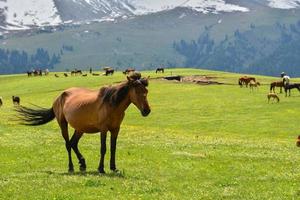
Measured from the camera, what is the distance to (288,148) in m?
37.9

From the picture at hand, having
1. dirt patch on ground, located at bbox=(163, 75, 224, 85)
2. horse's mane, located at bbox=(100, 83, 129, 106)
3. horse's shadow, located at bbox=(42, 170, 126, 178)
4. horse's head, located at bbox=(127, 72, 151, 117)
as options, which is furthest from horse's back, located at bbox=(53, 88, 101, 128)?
dirt patch on ground, located at bbox=(163, 75, 224, 85)

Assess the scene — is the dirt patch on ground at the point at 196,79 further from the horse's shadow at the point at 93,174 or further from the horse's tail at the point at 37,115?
the horse's shadow at the point at 93,174

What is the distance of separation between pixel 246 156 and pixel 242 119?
121 ft

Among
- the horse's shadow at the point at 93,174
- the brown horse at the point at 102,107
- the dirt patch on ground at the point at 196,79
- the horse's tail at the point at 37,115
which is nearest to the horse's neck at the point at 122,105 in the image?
the brown horse at the point at 102,107

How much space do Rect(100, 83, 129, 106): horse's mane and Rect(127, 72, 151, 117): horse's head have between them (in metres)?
0.28

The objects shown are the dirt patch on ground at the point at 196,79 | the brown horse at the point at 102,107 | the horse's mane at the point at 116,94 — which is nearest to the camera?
the brown horse at the point at 102,107

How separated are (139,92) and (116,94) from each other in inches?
48.0

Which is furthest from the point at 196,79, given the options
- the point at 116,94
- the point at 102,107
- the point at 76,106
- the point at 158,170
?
the point at 116,94

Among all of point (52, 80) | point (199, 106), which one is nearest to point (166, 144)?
point (199, 106)

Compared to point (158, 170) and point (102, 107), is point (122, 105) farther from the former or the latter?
point (158, 170)

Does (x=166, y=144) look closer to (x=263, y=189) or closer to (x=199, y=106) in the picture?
(x=263, y=189)

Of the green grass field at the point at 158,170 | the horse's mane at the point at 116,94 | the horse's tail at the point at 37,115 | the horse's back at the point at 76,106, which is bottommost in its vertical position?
the green grass field at the point at 158,170

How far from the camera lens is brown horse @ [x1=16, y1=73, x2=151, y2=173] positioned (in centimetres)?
2184

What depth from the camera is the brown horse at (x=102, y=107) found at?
2184 centimetres
